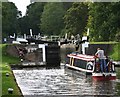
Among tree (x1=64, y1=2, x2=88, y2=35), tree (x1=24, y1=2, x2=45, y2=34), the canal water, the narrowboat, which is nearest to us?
the canal water

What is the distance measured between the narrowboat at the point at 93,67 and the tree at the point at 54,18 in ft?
193

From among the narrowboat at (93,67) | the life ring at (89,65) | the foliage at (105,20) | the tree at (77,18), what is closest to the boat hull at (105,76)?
the narrowboat at (93,67)

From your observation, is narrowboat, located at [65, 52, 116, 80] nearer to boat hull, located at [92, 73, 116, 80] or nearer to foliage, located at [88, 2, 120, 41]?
boat hull, located at [92, 73, 116, 80]

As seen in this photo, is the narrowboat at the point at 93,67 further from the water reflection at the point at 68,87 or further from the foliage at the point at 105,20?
the foliage at the point at 105,20

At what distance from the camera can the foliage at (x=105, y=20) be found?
52312mm

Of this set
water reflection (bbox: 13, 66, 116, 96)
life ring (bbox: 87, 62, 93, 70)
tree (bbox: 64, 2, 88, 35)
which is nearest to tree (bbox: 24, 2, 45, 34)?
tree (bbox: 64, 2, 88, 35)

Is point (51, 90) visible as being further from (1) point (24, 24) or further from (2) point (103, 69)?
(1) point (24, 24)

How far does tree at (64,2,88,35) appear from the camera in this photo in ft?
A: 269

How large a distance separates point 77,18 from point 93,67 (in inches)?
2034

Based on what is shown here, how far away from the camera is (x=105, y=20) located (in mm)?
53906

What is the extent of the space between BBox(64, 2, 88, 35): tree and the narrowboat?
4364 centimetres

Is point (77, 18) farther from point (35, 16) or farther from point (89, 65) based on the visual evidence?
point (89, 65)

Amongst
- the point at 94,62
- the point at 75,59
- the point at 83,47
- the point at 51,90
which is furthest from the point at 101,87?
the point at 83,47

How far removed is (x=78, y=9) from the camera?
81750mm
